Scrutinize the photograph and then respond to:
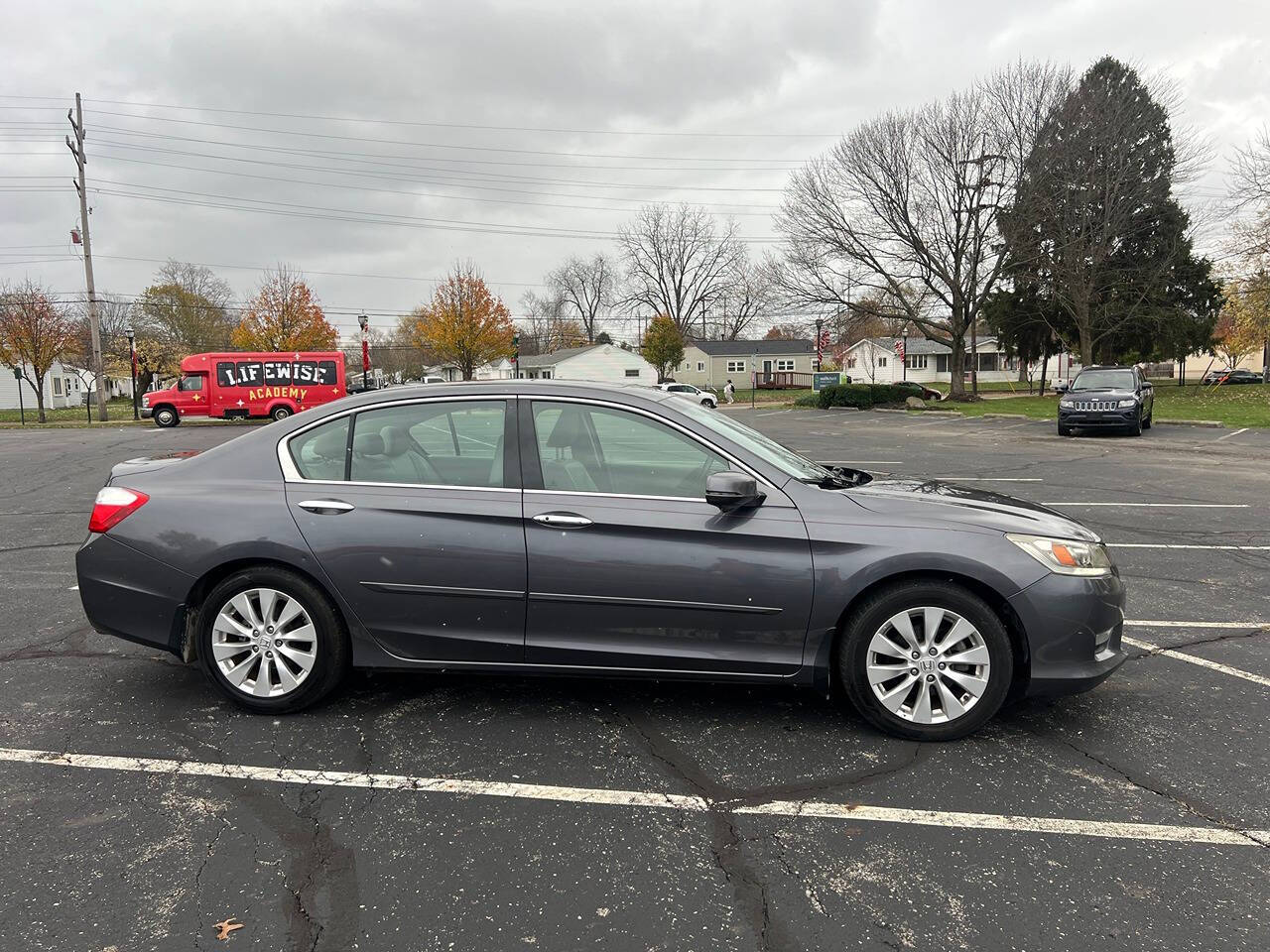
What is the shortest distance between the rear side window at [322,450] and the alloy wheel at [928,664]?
267 cm

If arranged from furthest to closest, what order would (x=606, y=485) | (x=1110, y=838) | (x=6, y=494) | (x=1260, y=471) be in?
1. (x=1260, y=471)
2. (x=6, y=494)
3. (x=606, y=485)
4. (x=1110, y=838)

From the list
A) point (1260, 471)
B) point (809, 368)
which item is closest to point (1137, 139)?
point (1260, 471)

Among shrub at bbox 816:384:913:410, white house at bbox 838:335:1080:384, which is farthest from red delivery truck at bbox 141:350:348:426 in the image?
white house at bbox 838:335:1080:384

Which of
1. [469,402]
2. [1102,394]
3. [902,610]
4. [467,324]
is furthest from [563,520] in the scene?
[467,324]

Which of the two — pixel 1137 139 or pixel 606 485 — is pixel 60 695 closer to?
pixel 606 485

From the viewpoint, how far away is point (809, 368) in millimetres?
83688

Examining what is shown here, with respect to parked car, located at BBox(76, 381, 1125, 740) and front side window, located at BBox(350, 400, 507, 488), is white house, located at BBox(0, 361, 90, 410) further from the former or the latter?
front side window, located at BBox(350, 400, 507, 488)

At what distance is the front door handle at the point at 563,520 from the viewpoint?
353cm

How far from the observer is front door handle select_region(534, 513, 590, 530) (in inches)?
139

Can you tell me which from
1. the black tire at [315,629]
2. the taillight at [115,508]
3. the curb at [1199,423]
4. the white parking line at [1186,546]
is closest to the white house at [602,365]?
the curb at [1199,423]

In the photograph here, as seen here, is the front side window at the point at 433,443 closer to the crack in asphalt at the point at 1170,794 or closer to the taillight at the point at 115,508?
the taillight at the point at 115,508

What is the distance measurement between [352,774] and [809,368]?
83824 millimetres

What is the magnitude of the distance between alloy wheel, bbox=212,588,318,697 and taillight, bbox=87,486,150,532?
0.71m

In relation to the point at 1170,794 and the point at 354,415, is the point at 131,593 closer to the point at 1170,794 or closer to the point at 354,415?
the point at 354,415
